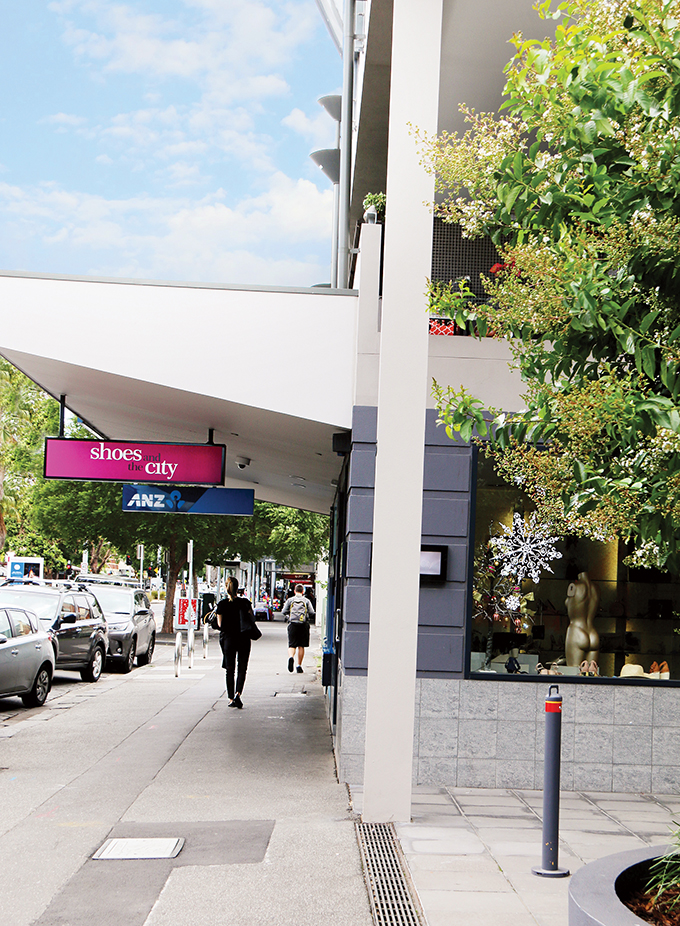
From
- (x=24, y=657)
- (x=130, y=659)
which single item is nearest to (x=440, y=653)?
(x=24, y=657)

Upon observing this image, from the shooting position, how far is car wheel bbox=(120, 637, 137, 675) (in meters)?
21.3

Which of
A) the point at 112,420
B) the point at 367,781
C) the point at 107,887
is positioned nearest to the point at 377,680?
the point at 367,781

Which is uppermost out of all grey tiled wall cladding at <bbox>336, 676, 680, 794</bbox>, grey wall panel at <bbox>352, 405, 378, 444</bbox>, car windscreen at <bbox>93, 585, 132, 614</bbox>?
grey wall panel at <bbox>352, 405, 378, 444</bbox>

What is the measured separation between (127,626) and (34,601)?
4070 mm

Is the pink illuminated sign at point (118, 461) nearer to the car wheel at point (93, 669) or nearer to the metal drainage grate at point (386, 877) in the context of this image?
the metal drainage grate at point (386, 877)

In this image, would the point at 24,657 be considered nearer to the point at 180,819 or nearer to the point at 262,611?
the point at 180,819

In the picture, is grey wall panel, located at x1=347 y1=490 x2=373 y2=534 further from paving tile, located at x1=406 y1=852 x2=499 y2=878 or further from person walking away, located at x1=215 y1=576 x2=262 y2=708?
person walking away, located at x1=215 y1=576 x2=262 y2=708

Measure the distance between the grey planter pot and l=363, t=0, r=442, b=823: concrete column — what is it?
109 inches

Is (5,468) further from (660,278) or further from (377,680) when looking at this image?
(660,278)

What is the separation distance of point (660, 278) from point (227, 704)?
38.7ft

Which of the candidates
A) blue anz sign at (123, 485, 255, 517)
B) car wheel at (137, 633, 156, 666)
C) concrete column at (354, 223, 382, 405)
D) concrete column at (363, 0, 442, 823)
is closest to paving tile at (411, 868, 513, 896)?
concrete column at (363, 0, 442, 823)

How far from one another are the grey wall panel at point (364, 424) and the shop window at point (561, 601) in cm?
105

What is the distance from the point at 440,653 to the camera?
8.44 meters

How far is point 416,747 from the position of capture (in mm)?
8352
